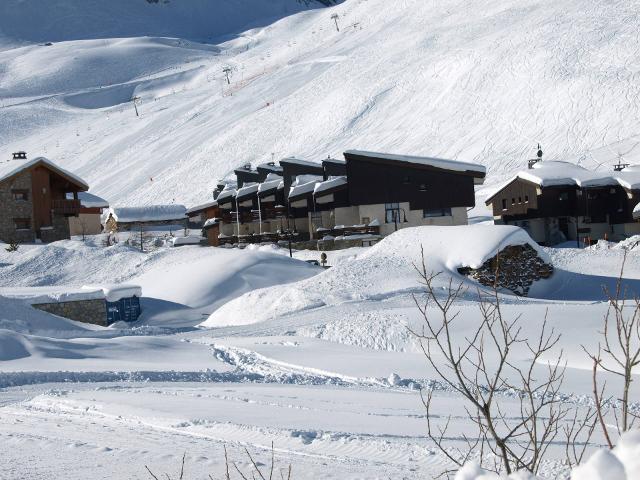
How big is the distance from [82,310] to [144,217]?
145 ft

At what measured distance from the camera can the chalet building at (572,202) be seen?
51.6 m

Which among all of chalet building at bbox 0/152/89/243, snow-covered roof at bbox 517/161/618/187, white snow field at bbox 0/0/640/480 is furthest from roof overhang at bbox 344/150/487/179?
chalet building at bbox 0/152/89/243

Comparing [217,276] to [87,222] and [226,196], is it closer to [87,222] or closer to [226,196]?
[226,196]

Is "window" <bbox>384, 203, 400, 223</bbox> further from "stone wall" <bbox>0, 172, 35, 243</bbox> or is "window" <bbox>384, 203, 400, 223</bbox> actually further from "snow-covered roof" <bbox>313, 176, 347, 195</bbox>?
"stone wall" <bbox>0, 172, 35, 243</bbox>

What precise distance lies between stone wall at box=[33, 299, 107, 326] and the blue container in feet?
0.89

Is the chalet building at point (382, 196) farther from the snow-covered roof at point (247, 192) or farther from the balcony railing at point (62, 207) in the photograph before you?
the balcony railing at point (62, 207)

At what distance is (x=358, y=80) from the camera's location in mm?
103438

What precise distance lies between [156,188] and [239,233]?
3164 cm

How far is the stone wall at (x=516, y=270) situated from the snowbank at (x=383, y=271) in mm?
215

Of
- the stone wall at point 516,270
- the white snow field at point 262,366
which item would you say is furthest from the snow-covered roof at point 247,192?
the stone wall at point 516,270

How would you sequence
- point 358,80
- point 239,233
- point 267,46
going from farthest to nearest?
point 267,46
point 358,80
point 239,233

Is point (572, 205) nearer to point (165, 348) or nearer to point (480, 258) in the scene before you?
point (480, 258)

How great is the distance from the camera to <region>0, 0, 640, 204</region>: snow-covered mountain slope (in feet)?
254

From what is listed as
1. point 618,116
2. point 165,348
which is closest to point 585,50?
point 618,116
